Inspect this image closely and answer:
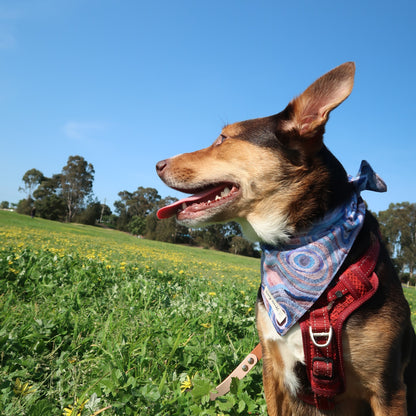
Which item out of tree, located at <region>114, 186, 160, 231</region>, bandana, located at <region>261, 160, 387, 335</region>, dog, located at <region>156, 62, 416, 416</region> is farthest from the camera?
tree, located at <region>114, 186, 160, 231</region>

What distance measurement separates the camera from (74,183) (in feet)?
279

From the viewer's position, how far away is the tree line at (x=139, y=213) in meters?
62.7

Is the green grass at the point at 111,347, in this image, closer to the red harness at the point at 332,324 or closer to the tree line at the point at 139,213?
the red harness at the point at 332,324

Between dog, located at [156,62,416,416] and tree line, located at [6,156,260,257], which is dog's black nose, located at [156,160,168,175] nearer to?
dog, located at [156,62,416,416]

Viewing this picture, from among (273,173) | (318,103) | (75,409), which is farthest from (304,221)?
(75,409)

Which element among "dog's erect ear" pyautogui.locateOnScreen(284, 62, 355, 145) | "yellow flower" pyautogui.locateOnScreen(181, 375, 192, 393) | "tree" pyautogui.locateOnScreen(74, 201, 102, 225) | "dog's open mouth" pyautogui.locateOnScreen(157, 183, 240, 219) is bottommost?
"yellow flower" pyautogui.locateOnScreen(181, 375, 192, 393)

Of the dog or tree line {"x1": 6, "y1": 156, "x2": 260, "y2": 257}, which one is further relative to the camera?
tree line {"x1": 6, "y1": 156, "x2": 260, "y2": 257}

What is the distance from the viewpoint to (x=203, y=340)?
3.56m

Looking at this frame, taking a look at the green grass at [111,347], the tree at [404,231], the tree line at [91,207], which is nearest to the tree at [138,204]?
the tree line at [91,207]

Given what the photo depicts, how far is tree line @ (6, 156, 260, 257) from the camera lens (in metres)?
71.3

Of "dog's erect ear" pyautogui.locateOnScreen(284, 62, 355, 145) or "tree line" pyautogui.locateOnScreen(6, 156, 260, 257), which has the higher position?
"tree line" pyautogui.locateOnScreen(6, 156, 260, 257)

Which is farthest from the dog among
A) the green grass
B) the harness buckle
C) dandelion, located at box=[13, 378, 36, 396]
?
dandelion, located at box=[13, 378, 36, 396]

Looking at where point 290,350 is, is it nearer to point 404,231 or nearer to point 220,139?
point 220,139

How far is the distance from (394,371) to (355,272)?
603 mm
